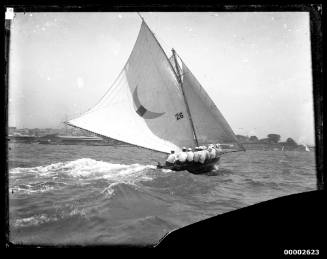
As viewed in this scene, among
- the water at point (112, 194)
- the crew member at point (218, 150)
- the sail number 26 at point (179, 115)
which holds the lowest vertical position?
the water at point (112, 194)

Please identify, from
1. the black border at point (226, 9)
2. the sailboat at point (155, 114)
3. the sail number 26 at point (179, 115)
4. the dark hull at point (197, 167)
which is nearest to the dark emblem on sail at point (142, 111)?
the sailboat at point (155, 114)

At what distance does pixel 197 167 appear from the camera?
233 inches

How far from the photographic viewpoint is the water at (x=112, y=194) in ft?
10.8

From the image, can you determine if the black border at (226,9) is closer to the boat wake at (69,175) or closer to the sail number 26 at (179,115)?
the boat wake at (69,175)

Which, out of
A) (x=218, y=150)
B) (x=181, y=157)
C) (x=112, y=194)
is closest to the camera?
(x=112, y=194)

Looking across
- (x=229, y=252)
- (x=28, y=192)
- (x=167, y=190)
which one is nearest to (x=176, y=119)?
(x=167, y=190)

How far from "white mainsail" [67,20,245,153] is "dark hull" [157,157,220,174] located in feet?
2.59

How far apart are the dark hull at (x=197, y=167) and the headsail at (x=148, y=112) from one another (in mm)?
795

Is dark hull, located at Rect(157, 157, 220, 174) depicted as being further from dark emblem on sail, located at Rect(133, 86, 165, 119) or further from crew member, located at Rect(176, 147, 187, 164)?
dark emblem on sail, located at Rect(133, 86, 165, 119)

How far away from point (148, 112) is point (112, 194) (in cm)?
326

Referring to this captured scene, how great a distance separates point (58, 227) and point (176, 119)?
454cm

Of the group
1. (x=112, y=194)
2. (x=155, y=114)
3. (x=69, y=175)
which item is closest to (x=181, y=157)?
(x=155, y=114)

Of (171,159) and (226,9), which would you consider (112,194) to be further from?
(226,9)

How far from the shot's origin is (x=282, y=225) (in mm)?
1431
